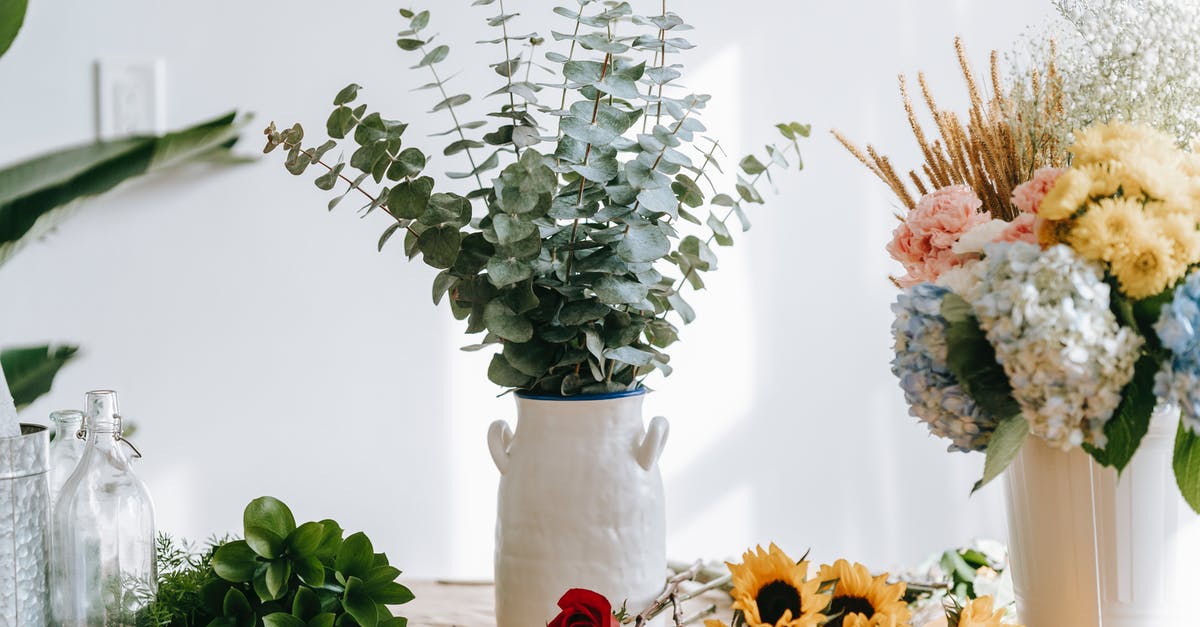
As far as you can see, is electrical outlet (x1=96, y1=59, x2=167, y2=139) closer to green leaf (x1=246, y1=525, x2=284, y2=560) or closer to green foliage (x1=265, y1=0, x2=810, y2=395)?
green foliage (x1=265, y1=0, x2=810, y2=395)

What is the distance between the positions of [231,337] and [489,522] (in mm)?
455

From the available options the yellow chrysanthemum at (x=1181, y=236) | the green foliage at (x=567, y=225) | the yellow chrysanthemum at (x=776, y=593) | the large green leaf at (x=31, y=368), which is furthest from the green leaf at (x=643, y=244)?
the large green leaf at (x=31, y=368)

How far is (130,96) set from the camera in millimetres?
1395

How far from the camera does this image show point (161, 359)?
1.43m

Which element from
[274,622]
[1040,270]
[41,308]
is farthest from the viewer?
[41,308]

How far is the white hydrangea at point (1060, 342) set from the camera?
1.66ft

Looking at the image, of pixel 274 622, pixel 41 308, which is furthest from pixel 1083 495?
pixel 41 308

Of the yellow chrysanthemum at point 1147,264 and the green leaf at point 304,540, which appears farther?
the green leaf at point 304,540

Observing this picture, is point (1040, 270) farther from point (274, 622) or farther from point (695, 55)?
point (695, 55)

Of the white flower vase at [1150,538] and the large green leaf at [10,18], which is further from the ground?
the large green leaf at [10,18]

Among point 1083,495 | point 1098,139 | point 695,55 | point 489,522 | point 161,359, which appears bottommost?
point 489,522

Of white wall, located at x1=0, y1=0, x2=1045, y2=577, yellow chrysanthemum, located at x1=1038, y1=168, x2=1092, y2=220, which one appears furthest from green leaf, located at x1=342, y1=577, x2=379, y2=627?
white wall, located at x1=0, y1=0, x2=1045, y2=577

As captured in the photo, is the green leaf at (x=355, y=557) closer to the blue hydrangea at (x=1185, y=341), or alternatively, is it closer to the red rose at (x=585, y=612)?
the red rose at (x=585, y=612)

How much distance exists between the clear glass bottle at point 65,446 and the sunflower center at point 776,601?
45cm
